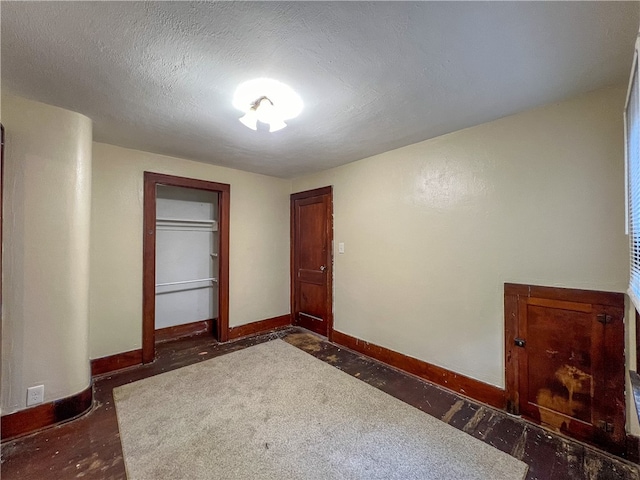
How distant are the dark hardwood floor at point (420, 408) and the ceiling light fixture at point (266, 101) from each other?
2288 mm

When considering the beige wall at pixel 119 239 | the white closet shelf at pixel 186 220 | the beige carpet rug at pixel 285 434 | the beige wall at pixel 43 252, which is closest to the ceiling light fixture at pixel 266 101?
the beige wall at pixel 43 252

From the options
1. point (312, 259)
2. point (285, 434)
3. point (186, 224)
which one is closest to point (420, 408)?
point (285, 434)

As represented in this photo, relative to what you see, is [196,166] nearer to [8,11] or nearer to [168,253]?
[168,253]

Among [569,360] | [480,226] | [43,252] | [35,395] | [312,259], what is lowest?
[35,395]

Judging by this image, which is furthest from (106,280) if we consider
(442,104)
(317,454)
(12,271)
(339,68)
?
(442,104)

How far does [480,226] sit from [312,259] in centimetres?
220

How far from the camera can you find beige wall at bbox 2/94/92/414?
1768 mm

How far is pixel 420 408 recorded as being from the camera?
2051mm

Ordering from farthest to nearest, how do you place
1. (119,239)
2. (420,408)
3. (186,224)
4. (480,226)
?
(186,224) < (119,239) < (480,226) < (420,408)

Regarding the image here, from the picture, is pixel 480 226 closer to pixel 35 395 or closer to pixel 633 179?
pixel 633 179

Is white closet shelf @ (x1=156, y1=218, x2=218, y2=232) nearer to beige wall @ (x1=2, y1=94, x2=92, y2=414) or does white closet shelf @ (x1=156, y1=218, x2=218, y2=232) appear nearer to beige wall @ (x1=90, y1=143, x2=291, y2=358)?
beige wall @ (x1=90, y1=143, x2=291, y2=358)

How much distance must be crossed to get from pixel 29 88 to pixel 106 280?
1692 mm

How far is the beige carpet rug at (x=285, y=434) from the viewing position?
4.82 feet

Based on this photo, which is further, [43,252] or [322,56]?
[43,252]
